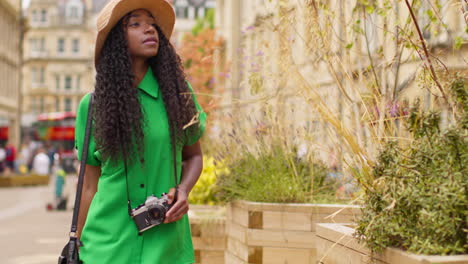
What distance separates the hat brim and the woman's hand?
2.09ft

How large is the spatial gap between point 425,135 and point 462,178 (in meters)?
0.31

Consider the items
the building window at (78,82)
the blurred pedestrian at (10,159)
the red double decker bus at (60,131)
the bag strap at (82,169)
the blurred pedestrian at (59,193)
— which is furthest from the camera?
the building window at (78,82)

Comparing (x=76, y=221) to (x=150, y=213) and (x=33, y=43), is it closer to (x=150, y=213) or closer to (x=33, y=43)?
(x=150, y=213)

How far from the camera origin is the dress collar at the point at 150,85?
2.95 meters

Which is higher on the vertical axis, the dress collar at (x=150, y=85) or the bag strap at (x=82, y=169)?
the dress collar at (x=150, y=85)

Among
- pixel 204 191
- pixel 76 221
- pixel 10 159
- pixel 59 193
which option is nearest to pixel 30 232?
pixel 59 193

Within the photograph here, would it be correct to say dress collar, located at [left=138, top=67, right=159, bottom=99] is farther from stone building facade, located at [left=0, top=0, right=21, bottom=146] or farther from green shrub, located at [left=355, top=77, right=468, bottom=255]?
stone building facade, located at [left=0, top=0, right=21, bottom=146]

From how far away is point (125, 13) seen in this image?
3.01 metres

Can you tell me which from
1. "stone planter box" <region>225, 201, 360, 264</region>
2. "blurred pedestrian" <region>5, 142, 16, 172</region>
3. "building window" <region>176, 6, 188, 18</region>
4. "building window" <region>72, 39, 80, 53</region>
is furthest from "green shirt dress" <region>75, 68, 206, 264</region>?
"building window" <region>72, 39, 80, 53</region>

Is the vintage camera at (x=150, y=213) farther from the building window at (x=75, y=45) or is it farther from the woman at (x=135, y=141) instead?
the building window at (x=75, y=45)

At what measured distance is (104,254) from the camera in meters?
2.75

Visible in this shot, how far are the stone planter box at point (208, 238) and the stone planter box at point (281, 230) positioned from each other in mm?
885

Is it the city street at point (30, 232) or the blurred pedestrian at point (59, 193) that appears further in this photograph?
the blurred pedestrian at point (59, 193)

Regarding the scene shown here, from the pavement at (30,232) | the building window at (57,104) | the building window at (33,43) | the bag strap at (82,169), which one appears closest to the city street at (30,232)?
the pavement at (30,232)
